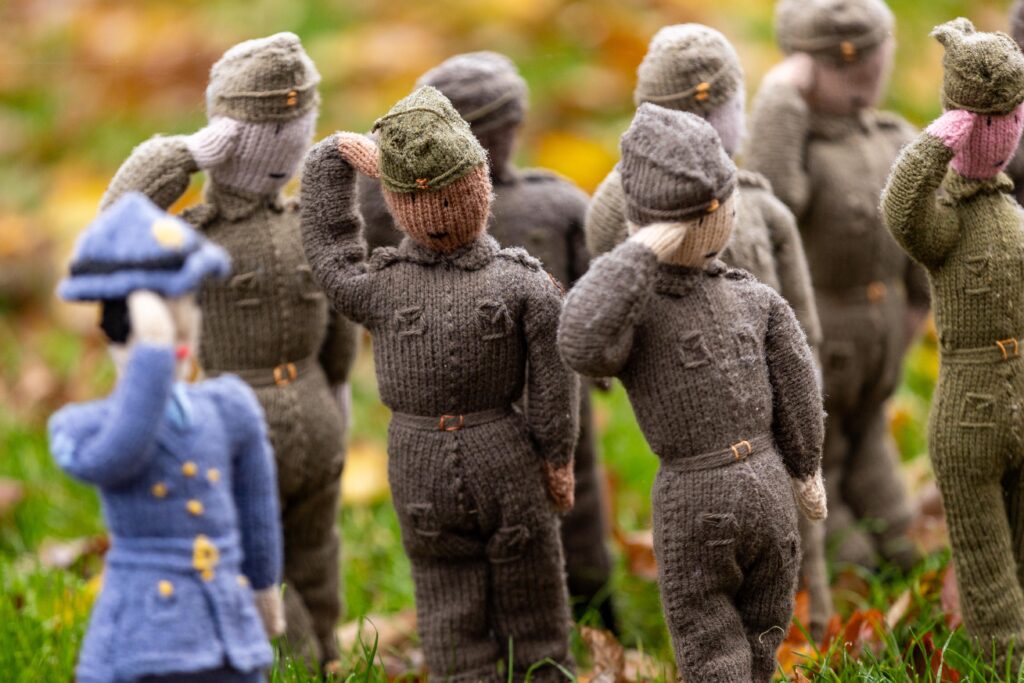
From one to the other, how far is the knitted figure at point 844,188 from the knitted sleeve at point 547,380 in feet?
3.43

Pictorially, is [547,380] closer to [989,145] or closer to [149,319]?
[149,319]

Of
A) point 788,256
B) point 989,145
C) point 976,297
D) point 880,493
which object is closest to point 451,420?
point 788,256

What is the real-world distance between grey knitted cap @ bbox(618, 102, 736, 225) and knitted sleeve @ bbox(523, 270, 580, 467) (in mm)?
287

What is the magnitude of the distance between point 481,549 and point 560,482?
0.22 metres

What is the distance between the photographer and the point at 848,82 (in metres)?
3.68

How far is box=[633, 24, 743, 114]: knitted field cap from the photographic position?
3.13 meters

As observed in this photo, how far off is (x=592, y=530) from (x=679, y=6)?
14.1 feet

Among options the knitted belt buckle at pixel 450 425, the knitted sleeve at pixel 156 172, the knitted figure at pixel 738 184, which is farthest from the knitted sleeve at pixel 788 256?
the knitted sleeve at pixel 156 172

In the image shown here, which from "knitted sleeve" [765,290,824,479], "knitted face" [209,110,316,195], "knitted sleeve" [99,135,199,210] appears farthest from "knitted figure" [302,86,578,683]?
"knitted sleeve" [765,290,824,479]

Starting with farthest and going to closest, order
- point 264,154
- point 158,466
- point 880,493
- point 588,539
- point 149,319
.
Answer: point 880,493 → point 588,539 → point 264,154 → point 158,466 → point 149,319

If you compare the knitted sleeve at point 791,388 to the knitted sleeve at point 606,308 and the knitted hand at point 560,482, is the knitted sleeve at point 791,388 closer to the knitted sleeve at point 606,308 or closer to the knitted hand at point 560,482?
the knitted sleeve at point 606,308

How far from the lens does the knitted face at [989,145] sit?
286 cm

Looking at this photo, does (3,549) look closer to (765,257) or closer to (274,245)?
(274,245)

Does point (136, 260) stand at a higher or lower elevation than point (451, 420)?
higher
